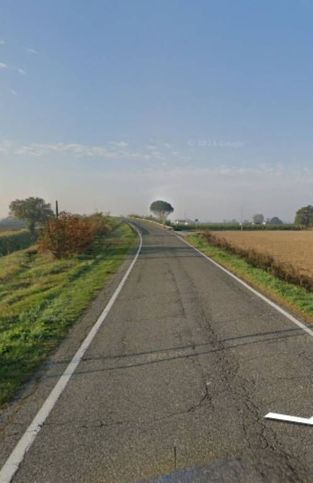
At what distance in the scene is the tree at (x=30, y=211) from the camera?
81125 millimetres

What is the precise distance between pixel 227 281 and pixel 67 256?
13577 millimetres

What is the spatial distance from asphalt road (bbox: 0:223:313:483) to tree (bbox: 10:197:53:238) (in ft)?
255

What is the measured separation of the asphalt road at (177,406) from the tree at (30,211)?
7758 cm

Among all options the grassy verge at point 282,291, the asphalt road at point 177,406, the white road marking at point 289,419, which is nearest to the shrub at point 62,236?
the grassy verge at point 282,291

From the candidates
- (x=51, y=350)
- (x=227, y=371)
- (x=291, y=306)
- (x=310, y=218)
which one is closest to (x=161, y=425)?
(x=227, y=371)

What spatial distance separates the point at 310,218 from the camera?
12438cm

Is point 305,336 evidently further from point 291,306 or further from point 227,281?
point 227,281

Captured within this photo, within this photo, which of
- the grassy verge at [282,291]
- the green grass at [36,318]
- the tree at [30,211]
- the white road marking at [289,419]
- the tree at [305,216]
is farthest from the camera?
the tree at [305,216]

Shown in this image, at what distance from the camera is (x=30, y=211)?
81.5 m

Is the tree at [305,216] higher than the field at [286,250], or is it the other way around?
the tree at [305,216]

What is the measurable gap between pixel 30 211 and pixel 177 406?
82.4 m

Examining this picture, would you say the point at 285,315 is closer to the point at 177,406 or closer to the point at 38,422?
the point at 177,406

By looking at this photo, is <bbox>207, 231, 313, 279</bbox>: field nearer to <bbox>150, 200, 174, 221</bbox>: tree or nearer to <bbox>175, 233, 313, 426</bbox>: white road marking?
<bbox>175, 233, 313, 426</bbox>: white road marking

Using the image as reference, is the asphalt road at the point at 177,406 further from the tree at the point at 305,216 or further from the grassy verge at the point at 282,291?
the tree at the point at 305,216
